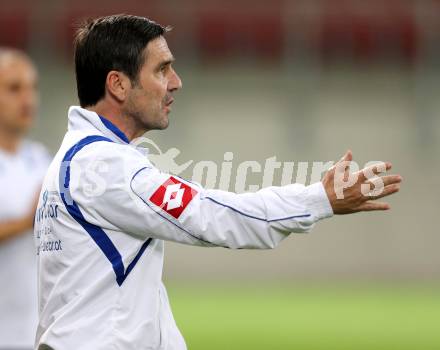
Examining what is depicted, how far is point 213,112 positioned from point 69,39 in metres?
2.91

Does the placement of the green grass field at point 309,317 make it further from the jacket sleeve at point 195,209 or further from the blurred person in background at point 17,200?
the jacket sleeve at point 195,209

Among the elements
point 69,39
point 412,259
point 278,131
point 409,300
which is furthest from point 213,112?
point 409,300

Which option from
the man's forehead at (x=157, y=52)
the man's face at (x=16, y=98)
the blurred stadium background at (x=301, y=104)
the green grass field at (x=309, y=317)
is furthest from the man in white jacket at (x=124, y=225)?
the blurred stadium background at (x=301, y=104)

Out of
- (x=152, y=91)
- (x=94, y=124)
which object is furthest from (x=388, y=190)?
(x=94, y=124)

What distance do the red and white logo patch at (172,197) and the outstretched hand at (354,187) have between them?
0.52m

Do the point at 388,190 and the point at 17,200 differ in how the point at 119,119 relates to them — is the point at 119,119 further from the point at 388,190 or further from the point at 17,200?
the point at 17,200

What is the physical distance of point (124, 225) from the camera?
176 inches

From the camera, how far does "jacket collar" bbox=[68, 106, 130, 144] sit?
Answer: 4.74 metres

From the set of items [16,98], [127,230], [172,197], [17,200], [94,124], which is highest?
[16,98]

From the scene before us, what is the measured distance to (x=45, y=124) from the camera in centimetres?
2062

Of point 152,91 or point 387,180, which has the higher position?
point 152,91

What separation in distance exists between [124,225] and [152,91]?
0.66 m

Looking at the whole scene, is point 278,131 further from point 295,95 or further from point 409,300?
point 409,300

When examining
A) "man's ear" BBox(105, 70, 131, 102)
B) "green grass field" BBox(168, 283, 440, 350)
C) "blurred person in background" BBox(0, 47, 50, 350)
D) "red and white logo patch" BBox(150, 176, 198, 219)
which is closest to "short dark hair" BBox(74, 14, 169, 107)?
"man's ear" BBox(105, 70, 131, 102)
